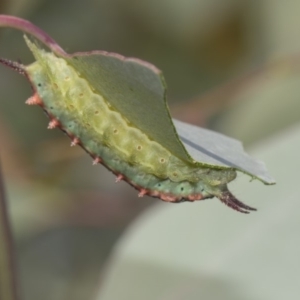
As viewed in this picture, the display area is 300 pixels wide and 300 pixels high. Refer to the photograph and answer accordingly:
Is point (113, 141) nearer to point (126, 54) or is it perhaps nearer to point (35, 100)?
point (35, 100)

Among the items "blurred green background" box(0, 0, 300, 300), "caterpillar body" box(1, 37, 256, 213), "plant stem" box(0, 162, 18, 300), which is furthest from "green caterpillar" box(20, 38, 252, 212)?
"blurred green background" box(0, 0, 300, 300)

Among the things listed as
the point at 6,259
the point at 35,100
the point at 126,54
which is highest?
the point at 126,54

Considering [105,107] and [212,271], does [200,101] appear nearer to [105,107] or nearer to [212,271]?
[212,271]

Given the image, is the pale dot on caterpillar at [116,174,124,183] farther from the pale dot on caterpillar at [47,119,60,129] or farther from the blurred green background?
the blurred green background

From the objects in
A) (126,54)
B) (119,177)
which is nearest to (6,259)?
(119,177)

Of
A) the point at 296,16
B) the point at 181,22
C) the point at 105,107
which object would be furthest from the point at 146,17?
the point at 105,107

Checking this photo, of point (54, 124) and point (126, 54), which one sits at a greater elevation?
point (126, 54)
